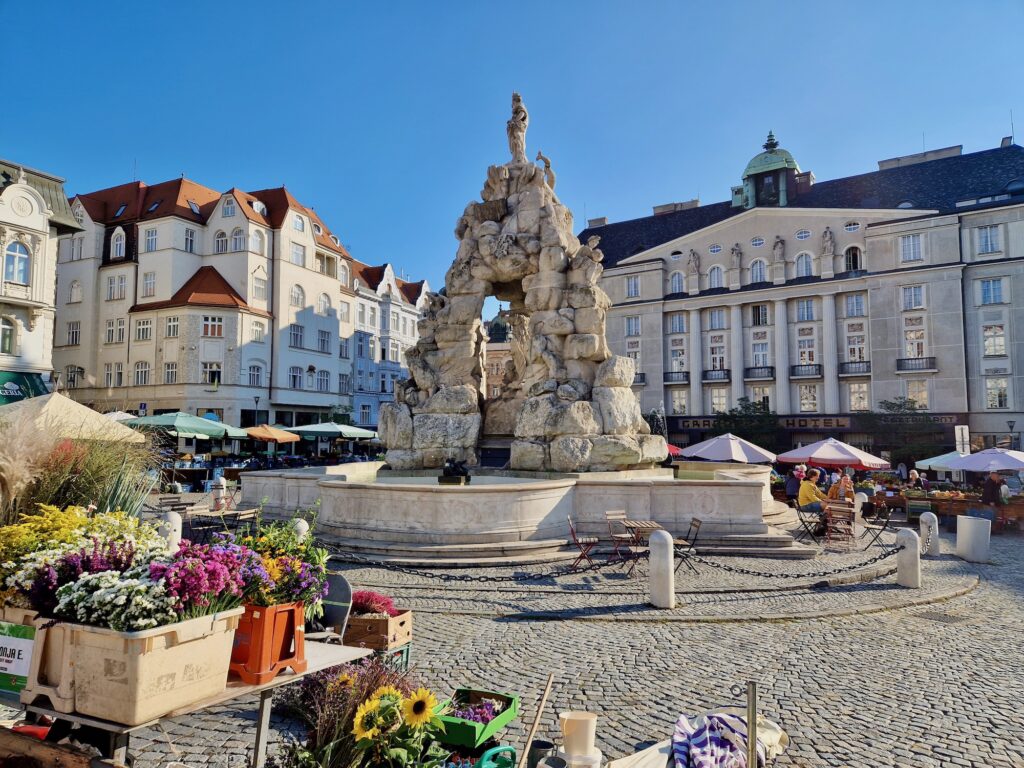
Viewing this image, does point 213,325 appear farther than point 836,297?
No

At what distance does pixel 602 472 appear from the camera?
12.6 meters

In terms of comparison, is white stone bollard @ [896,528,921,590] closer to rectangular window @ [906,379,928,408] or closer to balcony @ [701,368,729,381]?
rectangular window @ [906,379,928,408]

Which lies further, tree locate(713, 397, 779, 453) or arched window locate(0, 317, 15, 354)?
tree locate(713, 397, 779, 453)

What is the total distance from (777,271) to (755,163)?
10.6m

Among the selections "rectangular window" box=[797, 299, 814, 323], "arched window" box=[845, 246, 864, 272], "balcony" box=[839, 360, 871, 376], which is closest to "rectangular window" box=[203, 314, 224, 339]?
"rectangular window" box=[797, 299, 814, 323]

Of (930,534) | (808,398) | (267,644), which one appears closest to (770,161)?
(808,398)

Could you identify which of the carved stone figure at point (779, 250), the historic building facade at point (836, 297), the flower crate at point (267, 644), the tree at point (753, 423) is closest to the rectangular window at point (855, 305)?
the historic building facade at point (836, 297)

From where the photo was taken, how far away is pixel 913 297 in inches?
1518

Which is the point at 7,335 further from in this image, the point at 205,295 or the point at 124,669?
the point at 124,669

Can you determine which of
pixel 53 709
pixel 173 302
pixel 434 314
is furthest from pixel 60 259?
pixel 53 709

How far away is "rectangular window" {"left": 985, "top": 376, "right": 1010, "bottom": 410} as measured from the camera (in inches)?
1401

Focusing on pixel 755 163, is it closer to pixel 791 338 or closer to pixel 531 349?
pixel 791 338

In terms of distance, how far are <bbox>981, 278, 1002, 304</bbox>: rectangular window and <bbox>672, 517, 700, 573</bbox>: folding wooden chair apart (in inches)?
1424

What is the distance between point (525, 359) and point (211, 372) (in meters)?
24.9
